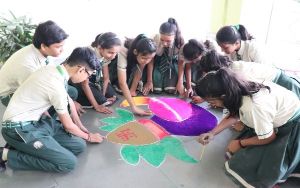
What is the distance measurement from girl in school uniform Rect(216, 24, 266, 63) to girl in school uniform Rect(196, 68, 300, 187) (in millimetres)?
538

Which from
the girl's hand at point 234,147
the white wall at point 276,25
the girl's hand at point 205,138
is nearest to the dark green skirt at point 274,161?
the girl's hand at point 234,147

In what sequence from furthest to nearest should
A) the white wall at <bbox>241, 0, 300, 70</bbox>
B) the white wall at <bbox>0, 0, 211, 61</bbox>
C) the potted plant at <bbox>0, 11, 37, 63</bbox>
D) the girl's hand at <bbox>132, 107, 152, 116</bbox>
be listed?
1. the white wall at <bbox>241, 0, 300, 70</bbox>
2. the white wall at <bbox>0, 0, 211, 61</bbox>
3. the potted plant at <bbox>0, 11, 37, 63</bbox>
4. the girl's hand at <bbox>132, 107, 152, 116</bbox>

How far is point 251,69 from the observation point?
1.85 metres

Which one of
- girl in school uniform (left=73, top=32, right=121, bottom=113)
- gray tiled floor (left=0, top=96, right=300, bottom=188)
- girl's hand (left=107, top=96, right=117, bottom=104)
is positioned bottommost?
gray tiled floor (left=0, top=96, right=300, bottom=188)

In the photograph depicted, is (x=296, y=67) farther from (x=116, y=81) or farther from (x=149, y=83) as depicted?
(x=116, y=81)

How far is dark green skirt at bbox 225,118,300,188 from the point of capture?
157cm

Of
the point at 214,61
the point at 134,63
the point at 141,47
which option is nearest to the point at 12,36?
the point at 134,63

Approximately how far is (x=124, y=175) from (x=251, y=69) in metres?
0.98

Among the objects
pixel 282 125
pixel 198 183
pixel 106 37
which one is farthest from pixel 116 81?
pixel 282 125

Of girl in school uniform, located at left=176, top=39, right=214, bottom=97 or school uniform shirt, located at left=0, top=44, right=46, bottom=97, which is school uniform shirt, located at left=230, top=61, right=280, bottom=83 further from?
school uniform shirt, located at left=0, top=44, right=46, bottom=97

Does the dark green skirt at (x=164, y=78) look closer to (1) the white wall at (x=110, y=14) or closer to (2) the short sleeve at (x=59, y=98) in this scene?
(1) the white wall at (x=110, y=14)

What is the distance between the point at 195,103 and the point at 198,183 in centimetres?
97

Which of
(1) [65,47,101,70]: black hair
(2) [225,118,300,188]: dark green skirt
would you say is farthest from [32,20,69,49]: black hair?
(2) [225,118,300,188]: dark green skirt

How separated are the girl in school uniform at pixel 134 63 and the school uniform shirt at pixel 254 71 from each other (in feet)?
1.93
